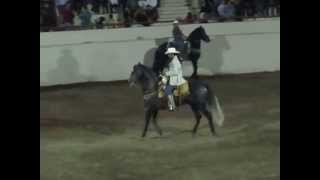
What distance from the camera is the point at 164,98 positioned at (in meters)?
4.95

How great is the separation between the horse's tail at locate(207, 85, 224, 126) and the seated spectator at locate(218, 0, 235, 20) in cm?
64

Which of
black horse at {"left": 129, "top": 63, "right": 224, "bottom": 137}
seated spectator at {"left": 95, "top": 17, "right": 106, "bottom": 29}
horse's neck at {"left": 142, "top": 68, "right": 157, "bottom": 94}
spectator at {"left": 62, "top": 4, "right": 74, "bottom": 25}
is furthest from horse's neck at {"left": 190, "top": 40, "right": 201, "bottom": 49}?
spectator at {"left": 62, "top": 4, "right": 74, "bottom": 25}

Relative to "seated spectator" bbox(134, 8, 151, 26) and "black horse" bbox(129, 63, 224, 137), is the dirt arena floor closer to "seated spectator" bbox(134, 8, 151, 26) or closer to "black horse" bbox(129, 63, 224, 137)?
"black horse" bbox(129, 63, 224, 137)

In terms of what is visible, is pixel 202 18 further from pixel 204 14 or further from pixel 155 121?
pixel 155 121

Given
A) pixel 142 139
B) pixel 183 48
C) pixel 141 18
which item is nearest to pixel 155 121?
pixel 142 139

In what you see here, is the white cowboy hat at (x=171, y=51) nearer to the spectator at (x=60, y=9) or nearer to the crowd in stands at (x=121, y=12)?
the crowd in stands at (x=121, y=12)

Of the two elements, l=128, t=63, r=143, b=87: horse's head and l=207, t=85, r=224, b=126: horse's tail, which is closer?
l=128, t=63, r=143, b=87: horse's head

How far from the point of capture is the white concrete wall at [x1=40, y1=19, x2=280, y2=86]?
4.86 meters

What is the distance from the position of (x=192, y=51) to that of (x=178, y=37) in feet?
0.53

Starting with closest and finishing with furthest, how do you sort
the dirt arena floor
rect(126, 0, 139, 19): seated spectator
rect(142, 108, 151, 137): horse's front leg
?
the dirt arena floor, rect(142, 108, 151, 137): horse's front leg, rect(126, 0, 139, 19): seated spectator

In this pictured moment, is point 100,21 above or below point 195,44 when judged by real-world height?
above
